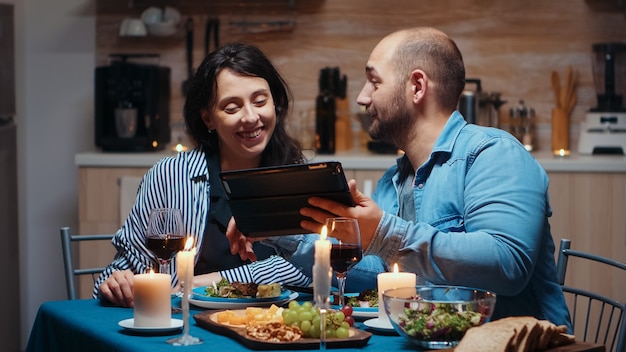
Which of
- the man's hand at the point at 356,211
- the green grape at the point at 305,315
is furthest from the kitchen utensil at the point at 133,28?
the green grape at the point at 305,315

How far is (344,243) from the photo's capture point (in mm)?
1808

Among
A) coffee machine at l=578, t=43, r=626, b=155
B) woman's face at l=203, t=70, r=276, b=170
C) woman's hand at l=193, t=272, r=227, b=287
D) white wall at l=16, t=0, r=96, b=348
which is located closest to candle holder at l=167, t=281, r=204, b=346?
woman's hand at l=193, t=272, r=227, b=287

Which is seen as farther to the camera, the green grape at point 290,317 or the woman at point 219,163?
the woman at point 219,163

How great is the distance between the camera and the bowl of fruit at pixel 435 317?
165 centimetres

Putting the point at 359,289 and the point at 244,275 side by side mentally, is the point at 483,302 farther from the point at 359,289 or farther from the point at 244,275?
the point at 244,275

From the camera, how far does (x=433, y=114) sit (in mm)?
2375

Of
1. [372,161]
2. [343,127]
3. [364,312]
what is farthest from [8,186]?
[364,312]

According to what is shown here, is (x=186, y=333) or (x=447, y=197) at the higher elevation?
(x=447, y=197)

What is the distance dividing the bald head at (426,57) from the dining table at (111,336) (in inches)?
27.2

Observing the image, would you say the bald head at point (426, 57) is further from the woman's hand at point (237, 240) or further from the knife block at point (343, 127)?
the knife block at point (343, 127)

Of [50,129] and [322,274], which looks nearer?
[322,274]

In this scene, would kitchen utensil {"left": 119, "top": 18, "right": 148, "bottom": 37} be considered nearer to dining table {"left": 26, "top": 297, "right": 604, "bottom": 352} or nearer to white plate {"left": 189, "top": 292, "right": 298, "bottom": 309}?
dining table {"left": 26, "top": 297, "right": 604, "bottom": 352}

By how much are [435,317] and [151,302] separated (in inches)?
21.4

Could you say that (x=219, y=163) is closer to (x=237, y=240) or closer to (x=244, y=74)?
(x=244, y=74)
